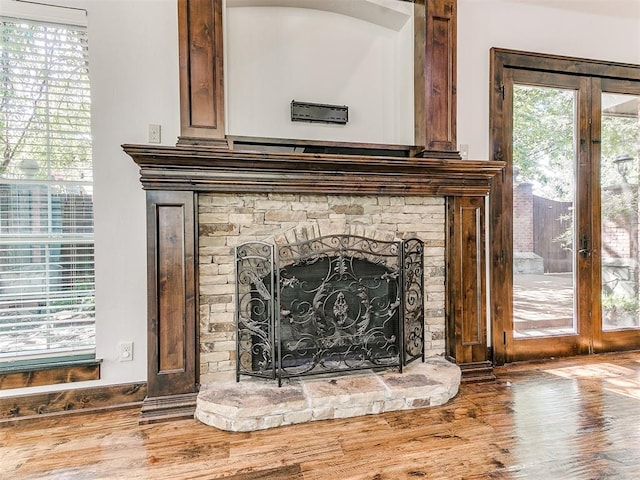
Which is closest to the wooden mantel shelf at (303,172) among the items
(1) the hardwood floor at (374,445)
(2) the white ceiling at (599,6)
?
(1) the hardwood floor at (374,445)

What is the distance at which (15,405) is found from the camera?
2121 mm

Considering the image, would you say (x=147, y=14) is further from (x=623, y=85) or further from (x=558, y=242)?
(x=623, y=85)

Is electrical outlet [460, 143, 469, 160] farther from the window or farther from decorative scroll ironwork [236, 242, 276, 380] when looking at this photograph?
the window

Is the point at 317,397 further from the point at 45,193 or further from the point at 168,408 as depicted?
the point at 45,193

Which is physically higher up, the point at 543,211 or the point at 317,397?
the point at 543,211

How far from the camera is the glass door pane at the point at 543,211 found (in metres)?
3.00

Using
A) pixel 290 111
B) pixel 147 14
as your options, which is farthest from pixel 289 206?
pixel 147 14

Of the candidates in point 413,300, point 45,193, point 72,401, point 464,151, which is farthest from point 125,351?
point 464,151

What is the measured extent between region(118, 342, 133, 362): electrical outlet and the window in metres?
0.20

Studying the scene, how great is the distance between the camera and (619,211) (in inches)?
128

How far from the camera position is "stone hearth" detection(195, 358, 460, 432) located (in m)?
2.00

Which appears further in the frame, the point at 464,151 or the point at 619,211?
the point at 619,211

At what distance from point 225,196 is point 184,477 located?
1.55m

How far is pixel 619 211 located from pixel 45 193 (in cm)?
471
